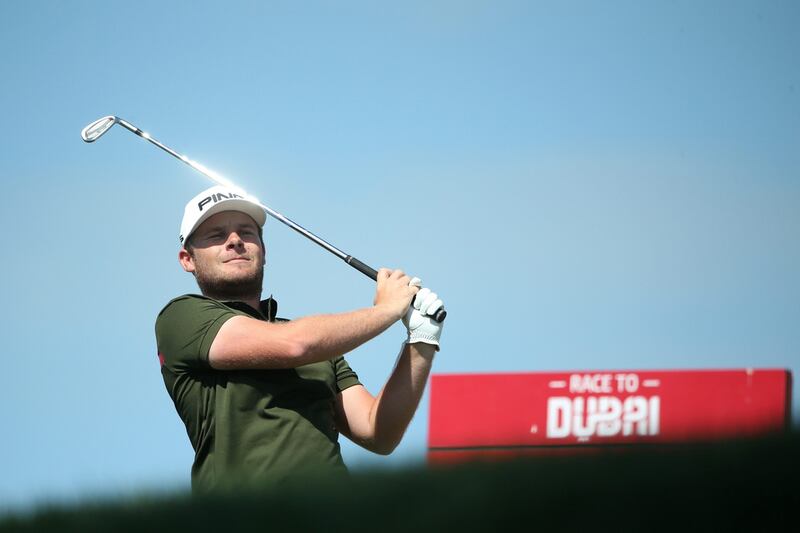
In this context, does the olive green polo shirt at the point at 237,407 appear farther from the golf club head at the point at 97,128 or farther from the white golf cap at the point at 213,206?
the golf club head at the point at 97,128

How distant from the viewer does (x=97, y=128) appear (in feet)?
21.7

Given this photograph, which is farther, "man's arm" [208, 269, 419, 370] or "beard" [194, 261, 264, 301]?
"beard" [194, 261, 264, 301]

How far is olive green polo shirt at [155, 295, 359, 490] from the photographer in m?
3.89

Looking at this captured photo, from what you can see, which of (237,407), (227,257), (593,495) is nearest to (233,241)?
(227,257)

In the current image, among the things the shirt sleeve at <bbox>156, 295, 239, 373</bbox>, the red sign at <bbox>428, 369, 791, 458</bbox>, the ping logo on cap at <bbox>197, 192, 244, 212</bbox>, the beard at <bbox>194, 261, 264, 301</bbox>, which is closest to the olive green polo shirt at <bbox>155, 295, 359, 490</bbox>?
the shirt sleeve at <bbox>156, 295, 239, 373</bbox>

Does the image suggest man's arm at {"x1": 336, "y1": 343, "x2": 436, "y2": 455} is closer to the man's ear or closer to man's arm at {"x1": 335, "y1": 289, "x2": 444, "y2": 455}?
man's arm at {"x1": 335, "y1": 289, "x2": 444, "y2": 455}

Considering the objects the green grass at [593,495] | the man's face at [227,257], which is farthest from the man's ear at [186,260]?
the green grass at [593,495]

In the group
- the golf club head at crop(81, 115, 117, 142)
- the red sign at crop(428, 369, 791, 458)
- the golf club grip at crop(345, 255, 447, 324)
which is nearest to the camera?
the golf club grip at crop(345, 255, 447, 324)

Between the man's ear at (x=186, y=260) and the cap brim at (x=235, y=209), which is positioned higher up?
the cap brim at (x=235, y=209)

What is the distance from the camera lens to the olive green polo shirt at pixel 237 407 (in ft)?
12.8

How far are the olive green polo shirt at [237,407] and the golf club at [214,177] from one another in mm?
621

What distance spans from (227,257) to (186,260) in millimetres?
260

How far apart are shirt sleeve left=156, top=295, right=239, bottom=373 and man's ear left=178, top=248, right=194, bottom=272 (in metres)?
0.34

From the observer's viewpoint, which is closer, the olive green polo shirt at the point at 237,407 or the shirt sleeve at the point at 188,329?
the olive green polo shirt at the point at 237,407
